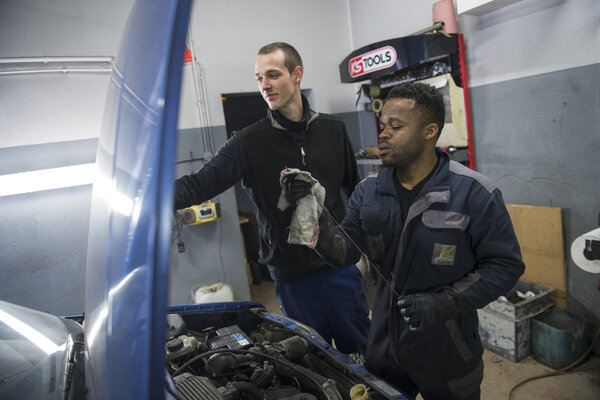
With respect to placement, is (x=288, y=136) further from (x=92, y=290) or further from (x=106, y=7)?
(x=106, y=7)

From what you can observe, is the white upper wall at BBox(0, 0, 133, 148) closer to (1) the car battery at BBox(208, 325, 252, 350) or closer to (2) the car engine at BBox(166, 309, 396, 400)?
(2) the car engine at BBox(166, 309, 396, 400)

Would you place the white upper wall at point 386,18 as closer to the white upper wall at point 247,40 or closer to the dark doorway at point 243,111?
the white upper wall at point 247,40

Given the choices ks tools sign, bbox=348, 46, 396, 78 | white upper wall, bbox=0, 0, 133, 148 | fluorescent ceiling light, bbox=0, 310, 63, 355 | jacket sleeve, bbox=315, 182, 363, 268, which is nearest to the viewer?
fluorescent ceiling light, bbox=0, 310, 63, 355

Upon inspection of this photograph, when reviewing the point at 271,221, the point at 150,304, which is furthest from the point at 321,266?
the point at 150,304

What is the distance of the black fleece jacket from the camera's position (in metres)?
2.03

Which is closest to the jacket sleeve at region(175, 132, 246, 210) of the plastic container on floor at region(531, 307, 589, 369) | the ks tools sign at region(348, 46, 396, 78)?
the ks tools sign at region(348, 46, 396, 78)

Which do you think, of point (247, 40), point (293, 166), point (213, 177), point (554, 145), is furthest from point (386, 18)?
point (213, 177)

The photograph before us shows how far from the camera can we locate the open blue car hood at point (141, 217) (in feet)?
1.76

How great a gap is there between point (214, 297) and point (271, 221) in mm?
2042

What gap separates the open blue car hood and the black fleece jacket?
1.20 metres

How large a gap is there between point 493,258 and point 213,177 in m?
1.35

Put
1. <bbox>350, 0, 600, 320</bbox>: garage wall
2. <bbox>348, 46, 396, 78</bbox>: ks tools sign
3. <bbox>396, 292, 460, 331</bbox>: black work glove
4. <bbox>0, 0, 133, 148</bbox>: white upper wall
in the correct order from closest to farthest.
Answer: <bbox>396, 292, 460, 331</bbox>: black work glove, <bbox>350, 0, 600, 320</bbox>: garage wall, <bbox>0, 0, 133, 148</bbox>: white upper wall, <bbox>348, 46, 396, 78</bbox>: ks tools sign

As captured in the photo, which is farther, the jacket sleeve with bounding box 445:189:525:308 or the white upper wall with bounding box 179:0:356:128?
the white upper wall with bounding box 179:0:356:128

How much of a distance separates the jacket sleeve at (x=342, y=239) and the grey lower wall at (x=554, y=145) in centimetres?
211
